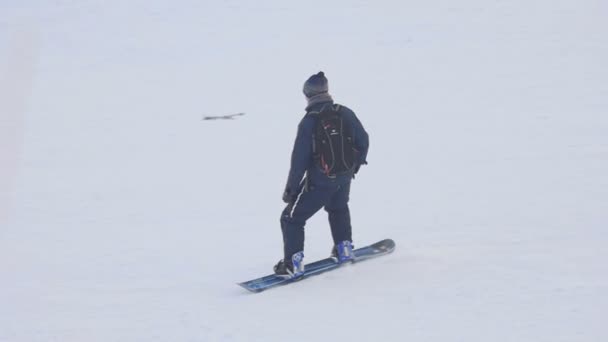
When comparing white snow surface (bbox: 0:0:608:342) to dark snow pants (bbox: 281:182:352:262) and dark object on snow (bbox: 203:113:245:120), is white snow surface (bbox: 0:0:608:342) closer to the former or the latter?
dark object on snow (bbox: 203:113:245:120)

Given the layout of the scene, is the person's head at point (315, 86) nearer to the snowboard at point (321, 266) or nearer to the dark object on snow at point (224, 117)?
the snowboard at point (321, 266)

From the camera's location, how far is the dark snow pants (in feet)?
22.0

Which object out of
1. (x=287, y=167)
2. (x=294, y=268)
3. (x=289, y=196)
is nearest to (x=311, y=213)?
(x=289, y=196)

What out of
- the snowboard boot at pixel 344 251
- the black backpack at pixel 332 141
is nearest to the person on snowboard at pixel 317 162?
the black backpack at pixel 332 141

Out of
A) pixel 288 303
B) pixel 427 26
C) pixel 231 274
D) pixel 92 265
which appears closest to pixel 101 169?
pixel 92 265

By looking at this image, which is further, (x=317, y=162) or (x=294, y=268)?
(x=294, y=268)

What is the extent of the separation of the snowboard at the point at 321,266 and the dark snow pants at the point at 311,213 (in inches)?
7.3

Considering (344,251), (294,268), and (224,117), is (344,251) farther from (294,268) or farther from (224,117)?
(224,117)

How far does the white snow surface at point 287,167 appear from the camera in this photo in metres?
6.16

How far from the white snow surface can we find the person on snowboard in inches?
16.0

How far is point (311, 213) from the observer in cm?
679

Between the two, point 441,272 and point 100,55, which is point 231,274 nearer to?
point 441,272

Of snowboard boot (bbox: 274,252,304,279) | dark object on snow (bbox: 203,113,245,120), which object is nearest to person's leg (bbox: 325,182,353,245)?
snowboard boot (bbox: 274,252,304,279)

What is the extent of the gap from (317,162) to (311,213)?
46 cm
